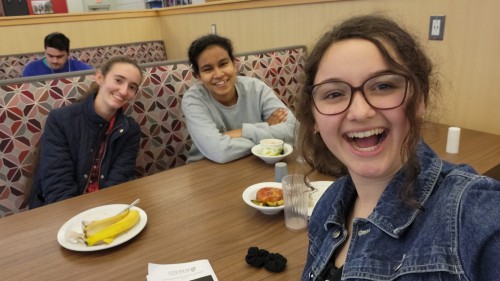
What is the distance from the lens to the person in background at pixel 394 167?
0.52 m

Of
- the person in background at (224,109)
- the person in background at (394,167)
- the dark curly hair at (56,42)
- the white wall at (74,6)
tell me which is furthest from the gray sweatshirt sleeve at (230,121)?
the white wall at (74,6)

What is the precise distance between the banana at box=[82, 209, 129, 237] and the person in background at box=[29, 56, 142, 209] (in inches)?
25.2

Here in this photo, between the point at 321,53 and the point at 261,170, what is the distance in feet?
2.93

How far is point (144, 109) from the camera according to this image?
83.3 inches

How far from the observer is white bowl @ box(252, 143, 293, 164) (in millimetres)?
1562

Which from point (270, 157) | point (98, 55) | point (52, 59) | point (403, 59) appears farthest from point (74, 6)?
point (403, 59)

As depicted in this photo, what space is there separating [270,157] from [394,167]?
0.92 m

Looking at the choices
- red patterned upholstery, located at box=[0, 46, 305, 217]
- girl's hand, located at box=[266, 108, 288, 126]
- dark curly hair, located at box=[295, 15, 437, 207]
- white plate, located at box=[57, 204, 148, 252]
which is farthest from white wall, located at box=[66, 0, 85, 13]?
dark curly hair, located at box=[295, 15, 437, 207]

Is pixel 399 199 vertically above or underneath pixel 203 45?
underneath

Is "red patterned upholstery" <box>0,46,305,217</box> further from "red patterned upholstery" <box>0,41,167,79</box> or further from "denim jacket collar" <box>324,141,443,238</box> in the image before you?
"red patterned upholstery" <box>0,41,167,79</box>

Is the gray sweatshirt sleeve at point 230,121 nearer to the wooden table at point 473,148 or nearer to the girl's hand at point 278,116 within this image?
the girl's hand at point 278,116

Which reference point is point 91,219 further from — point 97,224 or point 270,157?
point 270,157

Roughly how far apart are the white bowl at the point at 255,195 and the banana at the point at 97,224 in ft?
1.29

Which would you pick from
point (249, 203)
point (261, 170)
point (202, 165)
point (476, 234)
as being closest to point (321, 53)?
point (476, 234)
